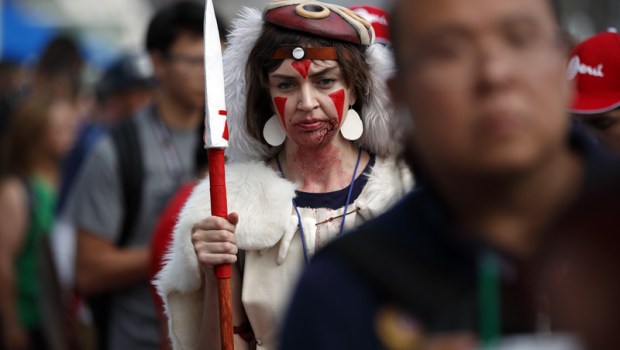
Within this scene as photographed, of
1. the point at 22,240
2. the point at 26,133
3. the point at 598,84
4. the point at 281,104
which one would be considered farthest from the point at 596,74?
the point at 26,133

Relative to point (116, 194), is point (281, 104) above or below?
above

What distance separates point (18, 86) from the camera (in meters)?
11.2

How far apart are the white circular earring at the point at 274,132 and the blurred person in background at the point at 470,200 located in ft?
6.78

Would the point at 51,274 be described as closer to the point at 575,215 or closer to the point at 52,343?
the point at 52,343

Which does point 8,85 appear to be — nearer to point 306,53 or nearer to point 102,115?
point 102,115

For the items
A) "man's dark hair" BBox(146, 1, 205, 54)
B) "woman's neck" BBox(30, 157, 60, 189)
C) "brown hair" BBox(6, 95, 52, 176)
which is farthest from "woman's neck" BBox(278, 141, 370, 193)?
"woman's neck" BBox(30, 157, 60, 189)

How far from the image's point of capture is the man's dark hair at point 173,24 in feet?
19.8

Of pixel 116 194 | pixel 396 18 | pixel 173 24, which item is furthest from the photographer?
pixel 173 24

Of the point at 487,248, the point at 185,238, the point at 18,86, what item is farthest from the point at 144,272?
the point at 18,86

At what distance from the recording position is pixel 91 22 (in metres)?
26.8

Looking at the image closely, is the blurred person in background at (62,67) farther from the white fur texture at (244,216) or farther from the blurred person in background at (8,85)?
the white fur texture at (244,216)

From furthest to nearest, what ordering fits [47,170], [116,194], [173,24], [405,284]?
1. [47,170]
2. [173,24]
3. [116,194]
4. [405,284]

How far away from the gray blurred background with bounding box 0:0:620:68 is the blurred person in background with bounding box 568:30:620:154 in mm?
9416

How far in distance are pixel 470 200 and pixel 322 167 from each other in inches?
82.0
